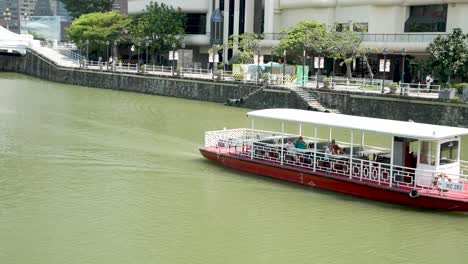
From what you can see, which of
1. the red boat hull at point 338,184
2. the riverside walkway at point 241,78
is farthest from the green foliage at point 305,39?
the red boat hull at point 338,184

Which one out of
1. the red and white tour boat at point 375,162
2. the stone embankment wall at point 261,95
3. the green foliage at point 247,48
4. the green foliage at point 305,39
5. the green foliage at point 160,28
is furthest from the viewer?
the green foliage at point 160,28

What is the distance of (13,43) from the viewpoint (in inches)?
2420

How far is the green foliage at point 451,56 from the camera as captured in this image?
36.0m

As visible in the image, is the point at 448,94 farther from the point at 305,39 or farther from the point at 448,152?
the point at 448,152

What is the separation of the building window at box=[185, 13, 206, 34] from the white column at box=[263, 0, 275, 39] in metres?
9.29

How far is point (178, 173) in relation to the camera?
19438 millimetres

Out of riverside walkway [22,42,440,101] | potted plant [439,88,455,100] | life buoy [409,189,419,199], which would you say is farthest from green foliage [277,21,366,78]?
life buoy [409,189,419,199]

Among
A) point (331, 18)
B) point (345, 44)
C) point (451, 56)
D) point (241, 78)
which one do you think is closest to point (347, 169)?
point (451, 56)

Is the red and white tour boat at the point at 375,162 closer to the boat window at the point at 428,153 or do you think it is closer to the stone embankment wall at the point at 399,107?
the boat window at the point at 428,153

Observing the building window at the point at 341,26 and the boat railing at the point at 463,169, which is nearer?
the boat railing at the point at 463,169

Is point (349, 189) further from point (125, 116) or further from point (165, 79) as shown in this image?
point (165, 79)

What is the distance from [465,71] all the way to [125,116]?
18677mm

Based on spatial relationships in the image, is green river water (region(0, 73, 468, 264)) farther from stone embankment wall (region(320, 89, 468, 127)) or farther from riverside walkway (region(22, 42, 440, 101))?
riverside walkway (region(22, 42, 440, 101))

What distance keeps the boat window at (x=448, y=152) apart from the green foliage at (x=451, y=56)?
21035 millimetres
